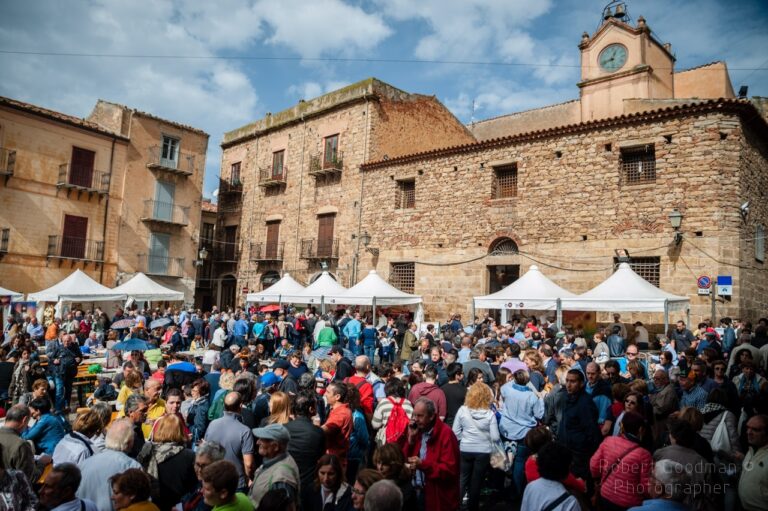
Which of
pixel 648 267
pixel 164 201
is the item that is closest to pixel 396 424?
pixel 648 267

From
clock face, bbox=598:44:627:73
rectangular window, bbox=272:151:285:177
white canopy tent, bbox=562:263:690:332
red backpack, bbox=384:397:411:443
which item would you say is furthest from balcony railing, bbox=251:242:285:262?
red backpack, bbox=384:397:411:443

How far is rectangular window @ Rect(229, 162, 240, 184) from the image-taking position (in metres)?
27.1

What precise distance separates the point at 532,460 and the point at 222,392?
344cm

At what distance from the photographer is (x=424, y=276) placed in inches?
734

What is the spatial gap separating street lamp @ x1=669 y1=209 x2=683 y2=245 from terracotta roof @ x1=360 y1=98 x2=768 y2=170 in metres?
2.81

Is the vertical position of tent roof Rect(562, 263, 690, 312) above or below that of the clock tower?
below

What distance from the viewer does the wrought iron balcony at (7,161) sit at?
→ 19859mm

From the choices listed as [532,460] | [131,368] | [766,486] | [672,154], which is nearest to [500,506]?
[532,460]

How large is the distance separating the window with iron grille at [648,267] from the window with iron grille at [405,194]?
26.6ft

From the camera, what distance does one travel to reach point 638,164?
1470cm

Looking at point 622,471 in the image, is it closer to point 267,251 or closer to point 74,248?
point 267,251

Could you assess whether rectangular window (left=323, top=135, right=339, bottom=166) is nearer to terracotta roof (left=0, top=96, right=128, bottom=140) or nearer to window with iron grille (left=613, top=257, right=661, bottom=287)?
terracotta roof (left=0, top=96, right=128, bottom=140)

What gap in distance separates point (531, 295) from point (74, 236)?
19.5m

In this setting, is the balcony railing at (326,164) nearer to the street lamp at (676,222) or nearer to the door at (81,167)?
the door at (81,167)
